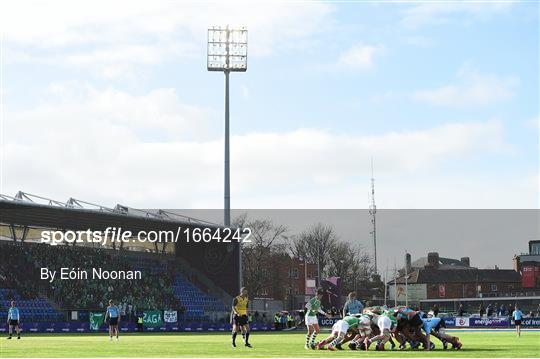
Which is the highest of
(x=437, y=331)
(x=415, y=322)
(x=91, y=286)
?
(x=91, y=286)

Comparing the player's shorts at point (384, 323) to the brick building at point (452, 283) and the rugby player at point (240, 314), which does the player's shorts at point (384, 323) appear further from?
the brick building at point (452, 283)

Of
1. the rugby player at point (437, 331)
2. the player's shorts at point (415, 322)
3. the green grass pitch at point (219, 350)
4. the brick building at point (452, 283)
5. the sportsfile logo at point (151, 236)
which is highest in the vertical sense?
the sportsfile logo at point (151, 236)

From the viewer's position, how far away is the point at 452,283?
146000 mm

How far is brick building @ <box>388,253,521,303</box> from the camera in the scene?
479ft

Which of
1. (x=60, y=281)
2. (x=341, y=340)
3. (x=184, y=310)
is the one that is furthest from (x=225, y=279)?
(x=341, y=340)

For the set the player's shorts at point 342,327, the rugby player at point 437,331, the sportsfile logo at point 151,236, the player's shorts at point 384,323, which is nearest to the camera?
the player's shorts at point 384,323

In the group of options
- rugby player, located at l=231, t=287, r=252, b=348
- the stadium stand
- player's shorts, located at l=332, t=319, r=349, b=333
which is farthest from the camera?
the stadium stand

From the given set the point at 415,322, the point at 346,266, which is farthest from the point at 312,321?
the point at 346,266

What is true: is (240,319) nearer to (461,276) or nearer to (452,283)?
(452,283)

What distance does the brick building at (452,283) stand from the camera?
146m

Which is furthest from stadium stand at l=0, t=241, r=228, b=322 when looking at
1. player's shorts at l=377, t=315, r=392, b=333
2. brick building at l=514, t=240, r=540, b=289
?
brick building at l=514, t=240, r=540, b=289

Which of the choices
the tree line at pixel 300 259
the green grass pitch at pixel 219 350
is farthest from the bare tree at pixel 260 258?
the green grass pitch at pixel 219 350

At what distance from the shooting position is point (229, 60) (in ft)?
256

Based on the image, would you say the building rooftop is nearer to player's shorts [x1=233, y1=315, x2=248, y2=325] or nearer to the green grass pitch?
the green grass pitch
